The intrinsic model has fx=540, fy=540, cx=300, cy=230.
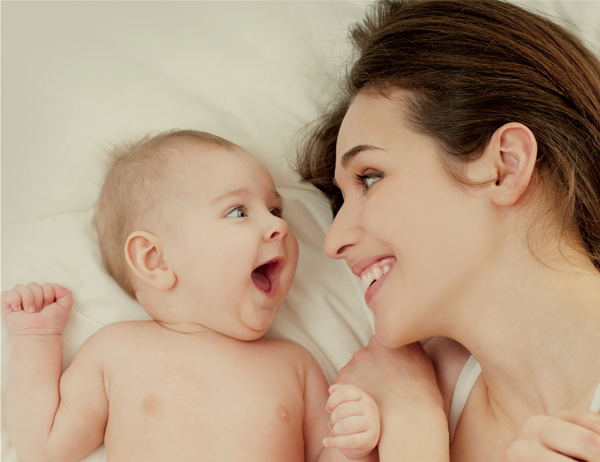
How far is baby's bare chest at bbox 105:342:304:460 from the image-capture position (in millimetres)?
1482

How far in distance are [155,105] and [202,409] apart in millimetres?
1136

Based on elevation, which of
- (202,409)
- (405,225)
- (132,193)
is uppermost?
(405,225)

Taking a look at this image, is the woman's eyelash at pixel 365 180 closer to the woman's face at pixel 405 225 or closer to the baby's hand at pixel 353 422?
the woman's face at pixel 405 225

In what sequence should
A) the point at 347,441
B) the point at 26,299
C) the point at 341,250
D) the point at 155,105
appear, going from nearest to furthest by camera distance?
the point at 347,441
the point at 341,250
the point at 26,299
the point at 155,105

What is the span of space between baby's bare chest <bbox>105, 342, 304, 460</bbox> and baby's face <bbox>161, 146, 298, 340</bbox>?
14cm

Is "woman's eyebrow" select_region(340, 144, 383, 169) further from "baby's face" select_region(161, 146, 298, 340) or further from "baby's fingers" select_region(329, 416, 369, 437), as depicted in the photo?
"baby's fingers" select_region(329, 416, 369, 437)

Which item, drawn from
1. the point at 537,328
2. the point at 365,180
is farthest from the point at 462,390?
the point at 365,180

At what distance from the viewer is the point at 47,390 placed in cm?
155

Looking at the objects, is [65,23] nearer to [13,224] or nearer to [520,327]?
[13,224]

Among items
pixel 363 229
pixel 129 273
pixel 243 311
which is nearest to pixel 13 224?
pixel 129 273

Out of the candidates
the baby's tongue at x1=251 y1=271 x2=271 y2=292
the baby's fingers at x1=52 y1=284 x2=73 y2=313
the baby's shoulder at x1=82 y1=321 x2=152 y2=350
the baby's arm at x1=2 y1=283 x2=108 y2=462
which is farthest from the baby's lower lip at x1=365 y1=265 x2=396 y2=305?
the baby's fingers at x1=52 y1=284 x2=73 y2=313

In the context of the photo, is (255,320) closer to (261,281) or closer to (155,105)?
(261,281)

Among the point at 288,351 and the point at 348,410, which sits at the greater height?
the point at 348,410

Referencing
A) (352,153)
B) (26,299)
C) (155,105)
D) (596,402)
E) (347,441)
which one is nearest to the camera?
(596,402)
